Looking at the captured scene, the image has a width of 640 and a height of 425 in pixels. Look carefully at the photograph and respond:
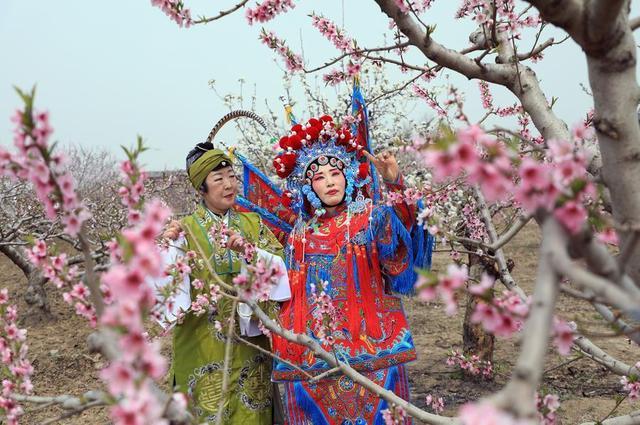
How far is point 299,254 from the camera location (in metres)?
3.38

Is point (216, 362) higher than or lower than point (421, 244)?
lower

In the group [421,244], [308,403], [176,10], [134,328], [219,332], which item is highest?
[176,10]

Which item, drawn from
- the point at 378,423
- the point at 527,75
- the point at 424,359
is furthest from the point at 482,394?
the point at 527,75

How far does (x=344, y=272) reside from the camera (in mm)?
3254

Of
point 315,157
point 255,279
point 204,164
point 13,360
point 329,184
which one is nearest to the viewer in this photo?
point 13,360

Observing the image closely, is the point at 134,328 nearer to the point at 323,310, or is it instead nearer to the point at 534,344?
the point at 534,344

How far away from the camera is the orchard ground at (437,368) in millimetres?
4602

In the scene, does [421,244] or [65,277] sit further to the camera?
[421,244]

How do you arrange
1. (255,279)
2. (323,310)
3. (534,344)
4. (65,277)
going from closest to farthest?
(534,344)
(65,277)
(255,279)
(323,310)

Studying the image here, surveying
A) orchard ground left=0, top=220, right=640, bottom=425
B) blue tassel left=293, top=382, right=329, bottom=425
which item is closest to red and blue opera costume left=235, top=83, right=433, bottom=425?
blue tassel left=293, top=382, right=329, bottom=425

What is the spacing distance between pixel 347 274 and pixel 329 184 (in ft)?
1.94

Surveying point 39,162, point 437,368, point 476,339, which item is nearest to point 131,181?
point 39,162

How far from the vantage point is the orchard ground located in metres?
4.60

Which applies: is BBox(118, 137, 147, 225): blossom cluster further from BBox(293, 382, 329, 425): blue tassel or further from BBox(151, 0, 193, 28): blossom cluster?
BBox(293, 382, 329, 425): blue tassel
